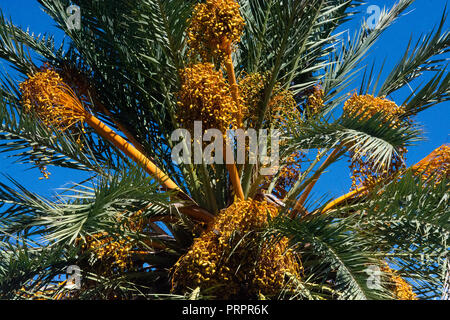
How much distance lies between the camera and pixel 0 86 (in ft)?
23.7

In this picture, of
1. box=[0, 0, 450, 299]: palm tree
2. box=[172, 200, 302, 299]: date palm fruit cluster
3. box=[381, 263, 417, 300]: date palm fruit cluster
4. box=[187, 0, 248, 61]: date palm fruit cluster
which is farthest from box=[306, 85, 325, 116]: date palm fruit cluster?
box=[381, 263, 417, 300]: date palm fruit cluster

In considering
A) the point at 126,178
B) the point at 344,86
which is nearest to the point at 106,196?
the point at 126,178

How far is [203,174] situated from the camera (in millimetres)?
6902

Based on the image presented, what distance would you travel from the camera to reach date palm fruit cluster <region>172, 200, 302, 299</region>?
20.0 feet

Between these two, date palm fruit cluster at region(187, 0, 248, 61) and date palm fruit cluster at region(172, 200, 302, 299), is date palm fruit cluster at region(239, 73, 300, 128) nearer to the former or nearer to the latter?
date palm fruit cluster at region(187, 0, 248, 61)

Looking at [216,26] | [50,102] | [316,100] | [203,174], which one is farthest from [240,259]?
[316,100]

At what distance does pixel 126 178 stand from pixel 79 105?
1632mm

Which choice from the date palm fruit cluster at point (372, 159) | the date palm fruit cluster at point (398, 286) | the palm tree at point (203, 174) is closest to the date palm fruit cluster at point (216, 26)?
the palm tree at point (203, 174)

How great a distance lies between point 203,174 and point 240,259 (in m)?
1.09

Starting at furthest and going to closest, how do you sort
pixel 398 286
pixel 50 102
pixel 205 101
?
1. pixel 50 102
2. pixel 205 101
3. pixel 398 286

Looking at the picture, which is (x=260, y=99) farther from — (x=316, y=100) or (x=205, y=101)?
(x=316, y=100)

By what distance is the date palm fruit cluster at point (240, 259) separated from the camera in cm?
608

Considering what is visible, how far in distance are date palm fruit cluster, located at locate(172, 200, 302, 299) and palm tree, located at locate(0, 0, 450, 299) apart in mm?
13
